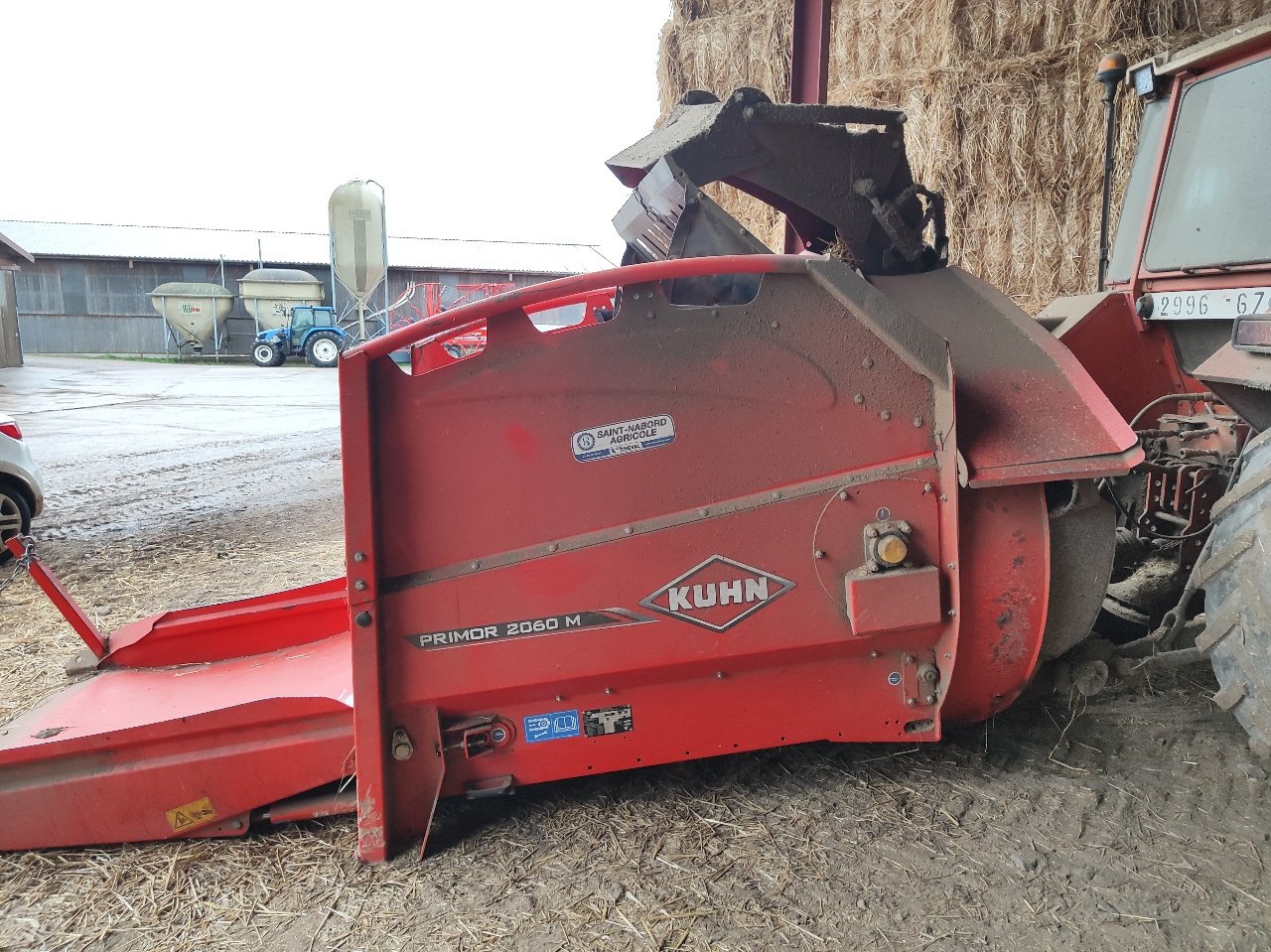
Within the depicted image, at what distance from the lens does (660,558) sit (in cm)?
222

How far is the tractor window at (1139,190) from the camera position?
10.7 feet

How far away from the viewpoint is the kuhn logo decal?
222 cm

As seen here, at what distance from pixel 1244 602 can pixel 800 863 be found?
1167 mm

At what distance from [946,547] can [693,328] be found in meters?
0.81

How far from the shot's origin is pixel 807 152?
101 inches

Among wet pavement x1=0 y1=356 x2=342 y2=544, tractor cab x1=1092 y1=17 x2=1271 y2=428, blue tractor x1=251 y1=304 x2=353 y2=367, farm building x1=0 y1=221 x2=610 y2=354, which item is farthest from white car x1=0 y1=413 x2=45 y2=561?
farm building x1=0 y1=221 x2=610 y2=354

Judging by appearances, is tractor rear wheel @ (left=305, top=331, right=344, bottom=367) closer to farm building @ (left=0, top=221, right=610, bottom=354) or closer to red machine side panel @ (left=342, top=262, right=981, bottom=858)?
farm building @ (left=0, top=221, right=610, bottom=354)

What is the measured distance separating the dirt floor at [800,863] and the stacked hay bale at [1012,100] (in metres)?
3.79

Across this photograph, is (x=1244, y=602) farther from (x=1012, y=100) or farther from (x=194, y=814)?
(x=1012, y=100)

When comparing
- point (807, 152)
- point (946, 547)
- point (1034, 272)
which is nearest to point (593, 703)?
point (946, 547)

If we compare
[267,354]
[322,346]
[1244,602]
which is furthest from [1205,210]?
[267,354]

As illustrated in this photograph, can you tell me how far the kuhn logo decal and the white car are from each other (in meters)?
4.38

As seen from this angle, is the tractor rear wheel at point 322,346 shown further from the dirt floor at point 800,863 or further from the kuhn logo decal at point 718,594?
the kuhn logo decal at point 718,594

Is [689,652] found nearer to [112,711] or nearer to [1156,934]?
[1156,934]
